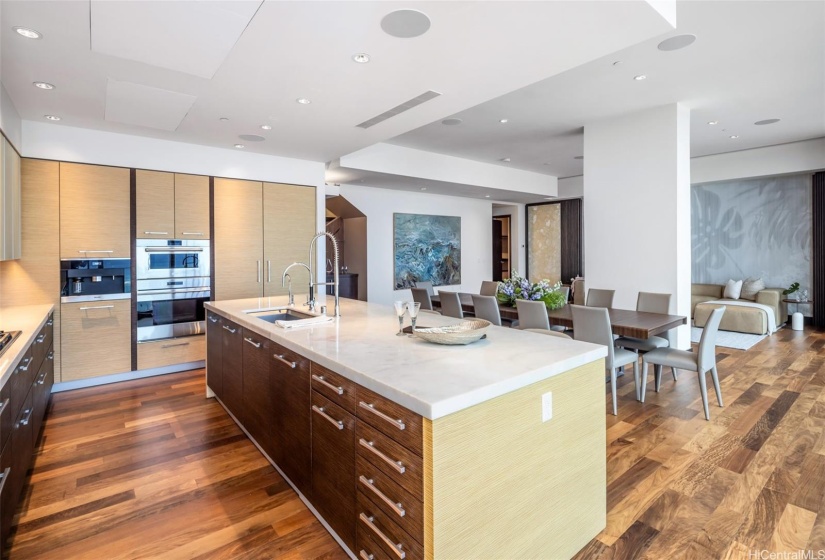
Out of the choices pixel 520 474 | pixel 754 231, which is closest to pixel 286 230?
pixel 520 474

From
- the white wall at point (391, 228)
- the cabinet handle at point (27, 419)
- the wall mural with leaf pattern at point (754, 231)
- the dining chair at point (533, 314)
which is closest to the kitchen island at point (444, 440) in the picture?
the cabinet handle at point (27, 419)

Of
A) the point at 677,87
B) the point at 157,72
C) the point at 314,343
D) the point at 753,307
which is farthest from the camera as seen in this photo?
the point at 753,307

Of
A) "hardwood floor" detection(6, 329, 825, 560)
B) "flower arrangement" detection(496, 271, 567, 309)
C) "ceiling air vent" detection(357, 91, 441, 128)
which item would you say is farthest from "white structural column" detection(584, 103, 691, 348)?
"ceiling air vent" detection(357, 91, 441, 128)

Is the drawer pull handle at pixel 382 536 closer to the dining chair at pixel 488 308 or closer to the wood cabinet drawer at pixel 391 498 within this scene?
the wood cabinet drawer at pixel 391 498

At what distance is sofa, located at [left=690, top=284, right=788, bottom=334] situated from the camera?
647cm

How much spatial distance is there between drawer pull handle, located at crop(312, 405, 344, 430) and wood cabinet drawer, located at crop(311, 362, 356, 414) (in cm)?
7

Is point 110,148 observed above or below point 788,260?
above

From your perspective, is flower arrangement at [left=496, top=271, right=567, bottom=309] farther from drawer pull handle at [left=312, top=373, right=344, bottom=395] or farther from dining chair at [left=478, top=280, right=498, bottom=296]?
drawer pull handle at [left=312, top=373, right=344, bottom=395]

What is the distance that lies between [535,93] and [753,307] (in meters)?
5.09

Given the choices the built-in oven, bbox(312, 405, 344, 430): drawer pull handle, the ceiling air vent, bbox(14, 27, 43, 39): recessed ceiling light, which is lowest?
bbox(312, 405, 344, 430): drawer pull handle

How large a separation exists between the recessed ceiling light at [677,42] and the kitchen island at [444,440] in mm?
2717

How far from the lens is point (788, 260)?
745cm

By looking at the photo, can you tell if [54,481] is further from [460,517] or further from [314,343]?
[460,517]

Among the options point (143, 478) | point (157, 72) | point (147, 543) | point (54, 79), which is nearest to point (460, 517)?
point (147, 543)
